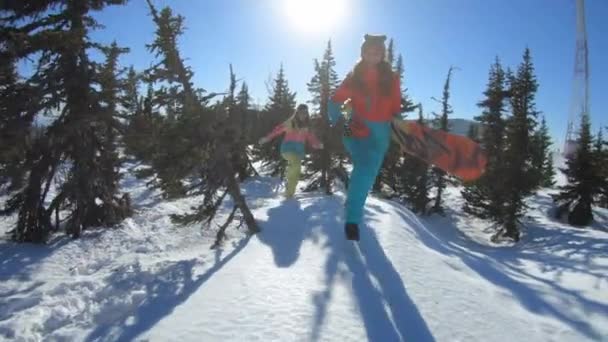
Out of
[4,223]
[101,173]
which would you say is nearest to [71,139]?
[101,173]

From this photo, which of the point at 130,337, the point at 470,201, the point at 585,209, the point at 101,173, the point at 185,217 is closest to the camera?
the point at 130,337

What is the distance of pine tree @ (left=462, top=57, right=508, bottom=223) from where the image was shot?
21.5 metres

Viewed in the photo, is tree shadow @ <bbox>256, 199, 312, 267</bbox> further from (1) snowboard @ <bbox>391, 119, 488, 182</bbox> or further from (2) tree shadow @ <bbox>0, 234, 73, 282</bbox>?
(2) tree shadow @ <bbox>0, 234, 73, 282</bbox>

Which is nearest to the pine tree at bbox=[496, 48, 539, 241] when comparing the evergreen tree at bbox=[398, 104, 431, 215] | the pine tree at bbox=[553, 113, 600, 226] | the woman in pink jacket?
the evergreen tree at bbox=[398, 104, 431, 215]

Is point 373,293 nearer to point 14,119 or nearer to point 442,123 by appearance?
point 14,119

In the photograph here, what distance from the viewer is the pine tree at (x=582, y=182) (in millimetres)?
30188

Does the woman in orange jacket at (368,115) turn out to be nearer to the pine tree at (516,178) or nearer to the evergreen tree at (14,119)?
the evergreen tree at (14,119)

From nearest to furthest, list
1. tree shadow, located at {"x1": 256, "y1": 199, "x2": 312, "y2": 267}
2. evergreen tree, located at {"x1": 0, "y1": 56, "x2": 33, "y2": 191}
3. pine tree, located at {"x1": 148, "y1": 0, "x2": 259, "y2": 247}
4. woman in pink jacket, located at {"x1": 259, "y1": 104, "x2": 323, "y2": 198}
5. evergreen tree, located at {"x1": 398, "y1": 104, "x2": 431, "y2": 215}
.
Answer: tree shadow, located at {"x1": 256, "y1": 199, "x2": 312, "y2": 267} < pine tree, located at {"x1": 148, "y1": 0, "x2": 259, "y2": 247} < evergreen tree, located at {"x1": 0, "y1": 56, "x2": 33, "y2": 191} < woman in pink jacket, located at {"x1": 259, "y1": 104, "x2": 323, "y2": 198} < evergreen tree, located at {"x1": 398, "y1": 104, "x2": 431, "y2": 215}

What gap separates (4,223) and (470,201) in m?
22.8

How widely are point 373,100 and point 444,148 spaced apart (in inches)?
54.9

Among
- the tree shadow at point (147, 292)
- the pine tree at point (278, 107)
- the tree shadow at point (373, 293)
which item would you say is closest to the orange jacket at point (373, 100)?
the tree shadow at point (373, 293)

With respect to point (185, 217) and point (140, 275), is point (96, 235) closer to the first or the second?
point (185, 217)

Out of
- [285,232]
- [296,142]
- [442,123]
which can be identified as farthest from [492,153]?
[285,232]

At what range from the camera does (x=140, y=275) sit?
4.97m
